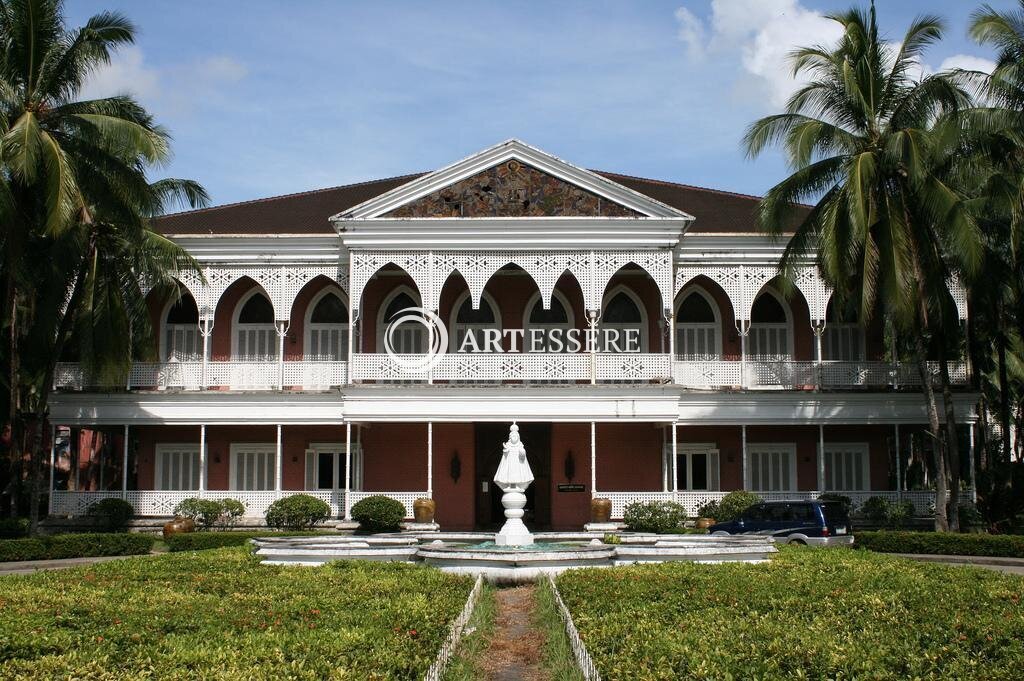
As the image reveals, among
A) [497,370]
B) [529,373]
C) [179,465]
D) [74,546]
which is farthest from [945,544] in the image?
[179,465]

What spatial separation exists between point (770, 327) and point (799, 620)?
21.9 metres

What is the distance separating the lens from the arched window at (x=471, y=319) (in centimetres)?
3266

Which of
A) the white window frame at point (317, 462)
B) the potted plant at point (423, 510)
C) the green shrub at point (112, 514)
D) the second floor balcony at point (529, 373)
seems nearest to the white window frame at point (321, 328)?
the second floor balcony at point (529, 373)

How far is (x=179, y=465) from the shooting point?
3256 centimetres

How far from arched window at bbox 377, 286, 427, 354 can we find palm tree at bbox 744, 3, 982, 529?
10.2m

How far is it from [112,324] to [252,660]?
19.5 m

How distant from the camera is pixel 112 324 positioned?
A: 27.3 metres

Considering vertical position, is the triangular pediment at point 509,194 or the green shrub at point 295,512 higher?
the triangular pediment at point 509,194

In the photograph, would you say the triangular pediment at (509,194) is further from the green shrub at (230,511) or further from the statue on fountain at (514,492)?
the statue on fountain at (514,492)

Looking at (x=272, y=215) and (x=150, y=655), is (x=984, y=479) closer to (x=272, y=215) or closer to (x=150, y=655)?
(x=272, y=215)

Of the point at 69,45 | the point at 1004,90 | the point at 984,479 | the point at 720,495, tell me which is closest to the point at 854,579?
the point at 720,495

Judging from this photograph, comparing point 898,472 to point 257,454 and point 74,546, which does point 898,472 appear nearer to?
point 257,454

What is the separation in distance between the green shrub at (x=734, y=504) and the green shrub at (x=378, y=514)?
25.6ft

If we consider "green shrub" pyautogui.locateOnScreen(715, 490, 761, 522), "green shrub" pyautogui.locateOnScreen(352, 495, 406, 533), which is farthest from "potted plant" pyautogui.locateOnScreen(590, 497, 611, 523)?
"green shrub" pyautogui.locateOnScreen(352, 495, 406, 533)
